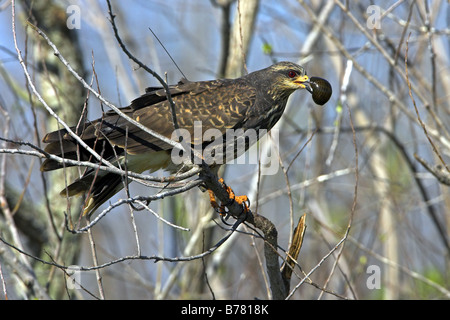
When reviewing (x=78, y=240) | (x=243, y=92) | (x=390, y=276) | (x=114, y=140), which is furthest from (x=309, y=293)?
(x=114, y=140)

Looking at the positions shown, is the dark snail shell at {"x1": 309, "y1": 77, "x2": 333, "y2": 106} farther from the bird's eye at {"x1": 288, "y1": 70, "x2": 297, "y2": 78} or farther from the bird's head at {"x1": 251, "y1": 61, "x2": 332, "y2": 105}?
the bird's eye at {"x1": 288, "y1": 70, "x2": 297, "y2": 78}

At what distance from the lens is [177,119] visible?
4227 mm

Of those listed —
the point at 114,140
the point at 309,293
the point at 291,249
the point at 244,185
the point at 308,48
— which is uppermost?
the point at 308,48

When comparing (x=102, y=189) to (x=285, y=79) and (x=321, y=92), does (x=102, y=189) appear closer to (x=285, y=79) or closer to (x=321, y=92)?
(x=285, y=79)

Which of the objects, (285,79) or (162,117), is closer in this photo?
(162,117)

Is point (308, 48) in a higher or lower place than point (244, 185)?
higher

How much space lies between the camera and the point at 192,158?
119 inches

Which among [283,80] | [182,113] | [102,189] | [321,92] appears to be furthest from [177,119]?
[321,92]

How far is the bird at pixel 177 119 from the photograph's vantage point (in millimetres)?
4113

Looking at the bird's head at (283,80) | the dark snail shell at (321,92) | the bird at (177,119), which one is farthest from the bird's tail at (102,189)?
the dark snail shell at (321,92)

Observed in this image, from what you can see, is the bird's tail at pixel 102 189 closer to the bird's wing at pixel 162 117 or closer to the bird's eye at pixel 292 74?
the bird's wing at pixel 162 117
